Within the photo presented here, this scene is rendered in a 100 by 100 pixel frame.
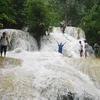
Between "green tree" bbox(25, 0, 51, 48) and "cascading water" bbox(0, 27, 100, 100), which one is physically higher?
"green tree" bbox(25, 0, 51, 48)

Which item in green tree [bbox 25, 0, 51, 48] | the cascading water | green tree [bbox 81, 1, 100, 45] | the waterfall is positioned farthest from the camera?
green tree [bbox 81, 1, 100, 45]

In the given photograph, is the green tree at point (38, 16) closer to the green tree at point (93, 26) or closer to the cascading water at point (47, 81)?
the green tree at point (93, 26)

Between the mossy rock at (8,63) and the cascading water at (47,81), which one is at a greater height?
the mossy rock at (8,63)

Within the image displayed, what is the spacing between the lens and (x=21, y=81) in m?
10.8

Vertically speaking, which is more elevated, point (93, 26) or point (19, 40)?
point (93, 26)

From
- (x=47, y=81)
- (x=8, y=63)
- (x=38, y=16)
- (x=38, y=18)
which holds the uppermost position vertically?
(x=38, y=16)

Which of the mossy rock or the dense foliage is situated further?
the dense foliage

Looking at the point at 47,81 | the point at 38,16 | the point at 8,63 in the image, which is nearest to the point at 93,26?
the point at 38,16

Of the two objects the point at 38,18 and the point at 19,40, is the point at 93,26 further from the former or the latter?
the point at 19,40

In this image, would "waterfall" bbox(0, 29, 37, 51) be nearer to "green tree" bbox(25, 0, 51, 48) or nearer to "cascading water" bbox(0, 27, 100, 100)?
"green tree" bbox(25, 0, 51, 48)

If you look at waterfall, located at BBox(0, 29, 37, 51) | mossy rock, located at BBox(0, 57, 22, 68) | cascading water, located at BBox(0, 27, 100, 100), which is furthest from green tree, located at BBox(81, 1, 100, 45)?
mossy rock, located at BBox(0, 57, 22, 68)

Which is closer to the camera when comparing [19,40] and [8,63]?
[8,63]

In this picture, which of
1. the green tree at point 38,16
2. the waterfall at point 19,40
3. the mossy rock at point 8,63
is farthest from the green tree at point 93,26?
the mossy rock at point 8,63

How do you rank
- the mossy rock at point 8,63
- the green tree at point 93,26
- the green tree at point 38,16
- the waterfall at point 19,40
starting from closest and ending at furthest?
1. the mossy rock at point 8,63
2. the waterfall at point 19,40
3. the green tree at point 38,16
4. the green tree at point 93,26
